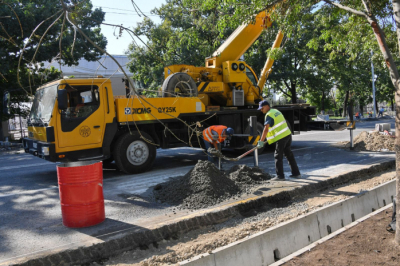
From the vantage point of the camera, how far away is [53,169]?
364 inches

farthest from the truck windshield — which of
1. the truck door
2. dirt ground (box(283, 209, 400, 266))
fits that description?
dirt ground (box(283, 209, 400, 266))

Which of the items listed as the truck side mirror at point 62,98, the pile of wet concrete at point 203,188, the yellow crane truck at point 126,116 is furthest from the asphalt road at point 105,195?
the truck side mirror at point 62,98

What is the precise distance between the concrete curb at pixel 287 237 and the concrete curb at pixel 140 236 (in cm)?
108

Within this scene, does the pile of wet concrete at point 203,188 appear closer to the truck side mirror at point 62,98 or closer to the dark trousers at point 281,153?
the dark trousers at point 281,153

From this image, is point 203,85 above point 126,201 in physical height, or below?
above

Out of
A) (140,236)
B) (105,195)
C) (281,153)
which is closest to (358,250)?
(140,236)

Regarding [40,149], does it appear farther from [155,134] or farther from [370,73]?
[370,73]

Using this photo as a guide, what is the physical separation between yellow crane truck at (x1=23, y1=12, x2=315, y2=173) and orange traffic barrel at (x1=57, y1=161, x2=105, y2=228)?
1708 millimetres

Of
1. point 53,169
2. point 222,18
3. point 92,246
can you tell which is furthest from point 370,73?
point 92,246

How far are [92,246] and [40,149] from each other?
432cm

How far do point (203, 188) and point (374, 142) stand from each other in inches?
317

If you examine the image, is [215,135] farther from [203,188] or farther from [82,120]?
[82,120]

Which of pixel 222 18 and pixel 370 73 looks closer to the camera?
pixel 222 18

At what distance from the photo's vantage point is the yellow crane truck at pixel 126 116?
7.35 meters
